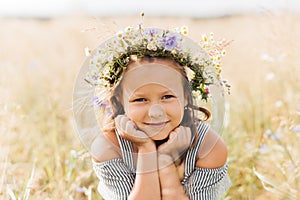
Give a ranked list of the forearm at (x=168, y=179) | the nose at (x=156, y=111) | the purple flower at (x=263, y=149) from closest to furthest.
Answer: the nose at (x=156, y=111), the forearm at (x=168, y=179), the purple flower at (x=263, y=149)

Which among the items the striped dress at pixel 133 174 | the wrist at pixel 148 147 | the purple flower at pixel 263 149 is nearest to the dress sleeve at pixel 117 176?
the striped dress at pixel 133 174

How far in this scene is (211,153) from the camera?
1896mm

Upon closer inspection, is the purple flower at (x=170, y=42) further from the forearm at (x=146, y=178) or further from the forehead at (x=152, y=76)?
the forearm at (x=146, y=178)

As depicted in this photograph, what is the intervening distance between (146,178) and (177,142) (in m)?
0.17

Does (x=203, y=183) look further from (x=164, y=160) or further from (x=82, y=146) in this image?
(x=82, y=146)

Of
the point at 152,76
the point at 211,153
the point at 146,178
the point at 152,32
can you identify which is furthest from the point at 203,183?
the point at 152,32

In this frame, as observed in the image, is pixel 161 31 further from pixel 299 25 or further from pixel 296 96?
pixel 299 25

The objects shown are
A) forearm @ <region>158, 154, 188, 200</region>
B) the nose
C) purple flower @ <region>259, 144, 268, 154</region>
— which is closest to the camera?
the nose

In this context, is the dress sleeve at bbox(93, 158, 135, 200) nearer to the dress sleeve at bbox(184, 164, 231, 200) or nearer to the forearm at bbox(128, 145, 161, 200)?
the forearm at bbox(128, 145, 161, 200)

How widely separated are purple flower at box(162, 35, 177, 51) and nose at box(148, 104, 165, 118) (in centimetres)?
22

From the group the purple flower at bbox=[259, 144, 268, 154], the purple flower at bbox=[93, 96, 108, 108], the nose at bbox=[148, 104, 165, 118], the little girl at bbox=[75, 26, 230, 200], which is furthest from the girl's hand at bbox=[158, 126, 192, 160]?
the purple flower at bbox=[259, 144, 268, 154]

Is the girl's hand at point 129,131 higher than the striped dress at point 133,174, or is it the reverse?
the girl's hand at point 129,131

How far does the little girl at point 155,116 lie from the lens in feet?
5.89

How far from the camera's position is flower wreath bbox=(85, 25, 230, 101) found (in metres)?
1.84
